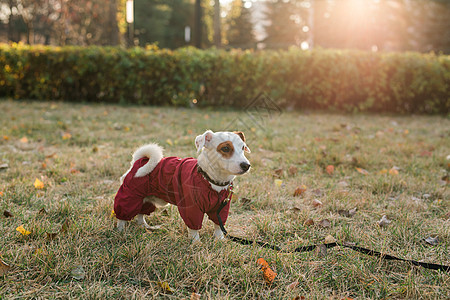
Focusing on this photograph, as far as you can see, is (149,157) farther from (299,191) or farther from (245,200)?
(299,191)

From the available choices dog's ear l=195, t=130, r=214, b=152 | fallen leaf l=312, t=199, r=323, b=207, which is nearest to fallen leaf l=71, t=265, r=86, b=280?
dog's ear l=195, t=130, r=214, b=152

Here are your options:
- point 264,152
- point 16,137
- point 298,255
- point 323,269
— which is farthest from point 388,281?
point 16,137

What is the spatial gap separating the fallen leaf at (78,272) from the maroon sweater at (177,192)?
476 mm

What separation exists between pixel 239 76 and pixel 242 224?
21.6ft

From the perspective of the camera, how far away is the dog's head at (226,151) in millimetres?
1943

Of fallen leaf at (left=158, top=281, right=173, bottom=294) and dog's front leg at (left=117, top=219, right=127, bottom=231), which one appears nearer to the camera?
fallen leaf at (left=158, top=281, right=173, bottom=294)

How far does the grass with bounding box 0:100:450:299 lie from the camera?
1.77 metres

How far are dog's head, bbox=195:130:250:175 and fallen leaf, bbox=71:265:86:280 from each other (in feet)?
3.12

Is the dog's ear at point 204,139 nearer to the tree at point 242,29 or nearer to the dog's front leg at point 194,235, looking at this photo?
the dog's front leg at point 194,235

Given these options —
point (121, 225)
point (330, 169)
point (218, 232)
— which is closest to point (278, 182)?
point (330, 169)

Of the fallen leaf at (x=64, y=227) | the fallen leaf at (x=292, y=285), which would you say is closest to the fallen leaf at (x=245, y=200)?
Answer: the fallen leaf at (x=292, y=285)

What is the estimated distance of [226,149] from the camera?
6.54ft

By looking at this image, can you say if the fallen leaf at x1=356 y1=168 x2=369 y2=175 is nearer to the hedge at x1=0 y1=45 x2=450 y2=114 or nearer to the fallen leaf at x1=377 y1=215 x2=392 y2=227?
the fallen leaf at x1=377 y1=215 x2=392 y2=227

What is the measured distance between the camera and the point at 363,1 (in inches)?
1508
